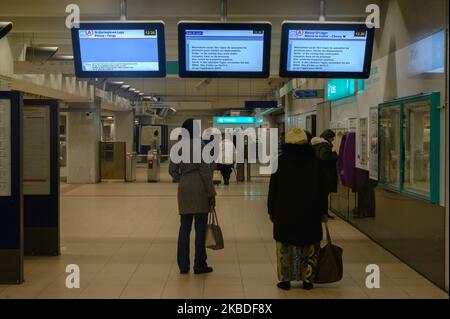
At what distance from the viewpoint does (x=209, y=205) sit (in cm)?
538

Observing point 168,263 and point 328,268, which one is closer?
point 328,268

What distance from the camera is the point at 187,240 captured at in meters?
5.45

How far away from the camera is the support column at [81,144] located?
54.5 feet

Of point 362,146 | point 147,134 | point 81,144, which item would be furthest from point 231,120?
point 362,146

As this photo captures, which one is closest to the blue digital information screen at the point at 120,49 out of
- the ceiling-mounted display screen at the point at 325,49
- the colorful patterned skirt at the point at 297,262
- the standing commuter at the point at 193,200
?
the standing commuter at the point at 193,200

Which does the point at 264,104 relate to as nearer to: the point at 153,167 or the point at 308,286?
the point at 153,167

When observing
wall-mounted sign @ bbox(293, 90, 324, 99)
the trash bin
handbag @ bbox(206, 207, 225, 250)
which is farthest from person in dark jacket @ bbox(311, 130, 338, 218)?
the trash bin

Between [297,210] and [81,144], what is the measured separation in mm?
12963

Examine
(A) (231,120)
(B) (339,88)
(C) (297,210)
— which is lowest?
(C) (297,210)

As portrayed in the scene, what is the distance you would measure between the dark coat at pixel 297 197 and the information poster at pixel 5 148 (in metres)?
2.49

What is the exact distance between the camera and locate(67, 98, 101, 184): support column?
1661 centimetres

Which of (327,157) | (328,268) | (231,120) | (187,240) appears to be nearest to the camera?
(328,268)
